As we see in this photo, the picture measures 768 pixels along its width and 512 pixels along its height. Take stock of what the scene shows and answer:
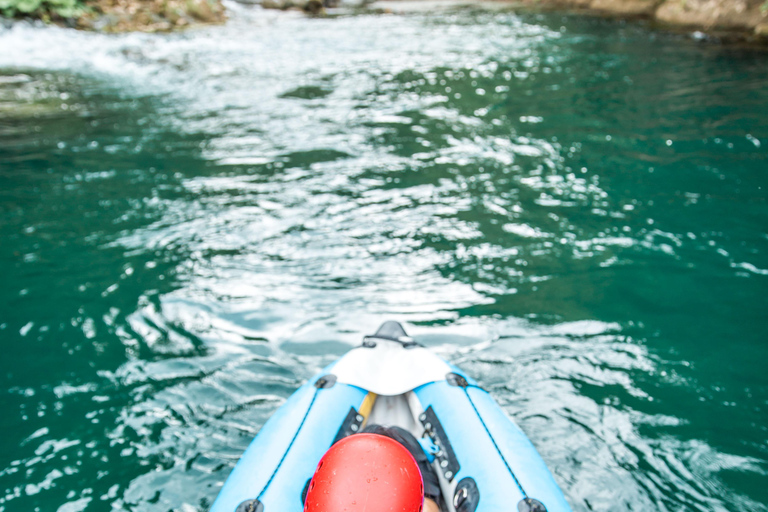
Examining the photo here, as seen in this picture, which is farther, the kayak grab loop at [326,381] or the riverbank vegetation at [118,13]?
the riverbank vegetation at [118,13]

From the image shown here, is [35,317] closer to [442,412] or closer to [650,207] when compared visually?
[442,412]

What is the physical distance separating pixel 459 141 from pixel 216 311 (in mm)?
4299

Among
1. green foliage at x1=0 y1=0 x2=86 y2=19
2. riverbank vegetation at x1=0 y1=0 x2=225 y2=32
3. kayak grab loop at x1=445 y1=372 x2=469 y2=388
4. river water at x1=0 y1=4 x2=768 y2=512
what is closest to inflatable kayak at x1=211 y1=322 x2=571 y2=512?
kayak grab loop at x1=445 y1=372 x2=469 y2=388

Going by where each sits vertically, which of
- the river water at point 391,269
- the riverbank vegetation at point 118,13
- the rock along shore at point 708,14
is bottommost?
the river water at point 391,269

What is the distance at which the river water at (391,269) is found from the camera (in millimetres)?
2867

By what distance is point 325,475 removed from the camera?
1.80 m

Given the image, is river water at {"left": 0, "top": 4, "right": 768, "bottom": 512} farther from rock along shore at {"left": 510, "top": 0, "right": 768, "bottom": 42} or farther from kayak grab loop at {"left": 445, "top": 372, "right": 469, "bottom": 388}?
rock along shore at {"left": 510, "top": 0, "right": 768, "bottom": 42}

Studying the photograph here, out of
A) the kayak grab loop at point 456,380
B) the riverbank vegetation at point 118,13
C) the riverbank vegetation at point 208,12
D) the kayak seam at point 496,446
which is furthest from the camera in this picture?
the riverbank vegetation at point 118,13

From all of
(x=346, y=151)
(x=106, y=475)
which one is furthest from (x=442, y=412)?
(x=346, y=151)

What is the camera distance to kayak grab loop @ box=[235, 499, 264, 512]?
6.73 feet

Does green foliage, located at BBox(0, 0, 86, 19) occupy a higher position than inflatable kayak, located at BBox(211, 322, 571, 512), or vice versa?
green foliage, located at BBox(0, 0, 86, 19)

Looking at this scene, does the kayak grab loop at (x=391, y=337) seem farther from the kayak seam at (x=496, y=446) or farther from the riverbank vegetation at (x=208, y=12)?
the riverbank vegetation at (x=208, y=12)

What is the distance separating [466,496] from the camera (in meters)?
2.19

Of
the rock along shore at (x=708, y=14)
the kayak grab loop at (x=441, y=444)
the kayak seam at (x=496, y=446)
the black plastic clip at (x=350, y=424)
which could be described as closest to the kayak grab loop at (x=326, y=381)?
the black plastic clip at (x=350, y=424)
